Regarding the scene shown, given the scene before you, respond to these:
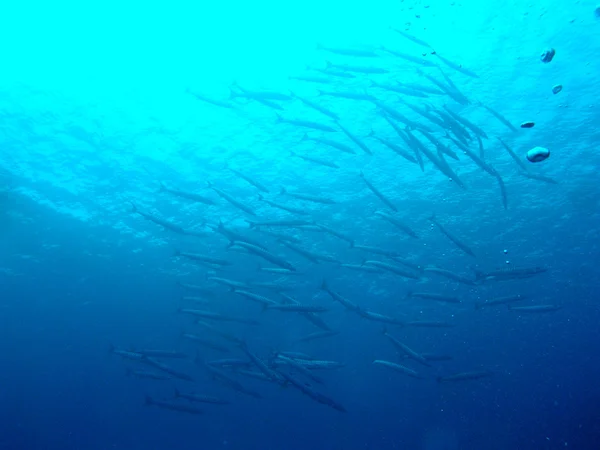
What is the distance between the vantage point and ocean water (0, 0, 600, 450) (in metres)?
13.1

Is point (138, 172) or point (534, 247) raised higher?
point (138, 172)

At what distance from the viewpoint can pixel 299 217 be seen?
19.3 metres

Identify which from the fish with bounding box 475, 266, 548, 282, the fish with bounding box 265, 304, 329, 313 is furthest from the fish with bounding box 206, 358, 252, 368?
the fish with bounding box 475, 266, 548, 282

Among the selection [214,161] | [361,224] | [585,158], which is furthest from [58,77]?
[585,158]

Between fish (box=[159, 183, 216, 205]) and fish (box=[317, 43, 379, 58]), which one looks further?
fish (box=[159, 183, 216, 205])

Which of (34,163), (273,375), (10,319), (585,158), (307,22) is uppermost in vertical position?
(307,22)

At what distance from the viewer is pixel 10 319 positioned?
24281 mm

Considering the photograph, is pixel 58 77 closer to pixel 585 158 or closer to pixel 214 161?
pixel 214 161

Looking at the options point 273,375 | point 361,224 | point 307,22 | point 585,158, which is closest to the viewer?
point 273,375

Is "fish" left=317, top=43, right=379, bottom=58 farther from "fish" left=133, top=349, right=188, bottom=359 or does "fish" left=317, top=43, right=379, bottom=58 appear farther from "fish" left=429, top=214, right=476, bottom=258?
"fish" left=133, top=349, right=188, bottom=359

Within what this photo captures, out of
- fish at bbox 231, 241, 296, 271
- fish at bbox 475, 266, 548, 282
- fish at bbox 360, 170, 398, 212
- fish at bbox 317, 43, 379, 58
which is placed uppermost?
fish at bbox 317, 43, 379, 58

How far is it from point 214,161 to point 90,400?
18.7m

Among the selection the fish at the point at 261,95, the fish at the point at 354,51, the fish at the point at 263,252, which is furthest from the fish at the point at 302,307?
the fish at the point at 354,51

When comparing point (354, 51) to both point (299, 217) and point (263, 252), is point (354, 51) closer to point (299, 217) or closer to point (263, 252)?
point (263, 252)
